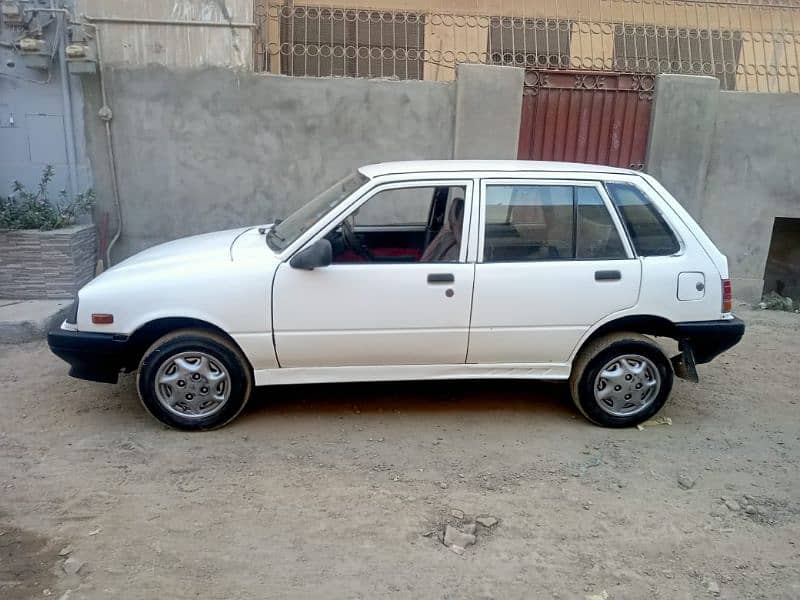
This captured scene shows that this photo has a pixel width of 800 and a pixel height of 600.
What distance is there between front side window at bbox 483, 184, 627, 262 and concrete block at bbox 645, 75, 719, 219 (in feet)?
12.5

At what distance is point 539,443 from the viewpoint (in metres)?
4.34

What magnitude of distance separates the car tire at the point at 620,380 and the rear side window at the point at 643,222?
0.59m

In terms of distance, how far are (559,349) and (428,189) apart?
137cm

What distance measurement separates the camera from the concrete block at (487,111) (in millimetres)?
7238

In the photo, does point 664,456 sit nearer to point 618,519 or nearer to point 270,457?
point 618,519

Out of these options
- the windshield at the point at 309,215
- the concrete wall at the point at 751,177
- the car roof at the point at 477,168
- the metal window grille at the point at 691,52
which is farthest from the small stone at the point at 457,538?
the metal window grille at the point at 691,52

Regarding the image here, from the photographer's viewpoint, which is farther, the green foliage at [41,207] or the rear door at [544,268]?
the green foliage at [41,207]

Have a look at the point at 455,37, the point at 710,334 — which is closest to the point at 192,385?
the point at 710,334

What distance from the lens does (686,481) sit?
154 inches

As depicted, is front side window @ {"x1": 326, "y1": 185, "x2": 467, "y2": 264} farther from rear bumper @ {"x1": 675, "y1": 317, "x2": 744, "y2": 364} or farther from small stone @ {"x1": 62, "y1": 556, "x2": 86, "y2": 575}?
small stone @ {"x1": 62, "y1": 556, "x2": 86, "y2": 575}

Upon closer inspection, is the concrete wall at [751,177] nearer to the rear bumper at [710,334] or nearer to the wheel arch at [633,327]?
Answer: the rear bumper at [710,334]

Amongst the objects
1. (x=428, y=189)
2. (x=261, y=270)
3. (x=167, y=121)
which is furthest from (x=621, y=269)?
(x=167, y=121)

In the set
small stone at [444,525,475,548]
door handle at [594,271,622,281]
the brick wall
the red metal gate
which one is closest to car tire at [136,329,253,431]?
small stone at [444,525,475,548]

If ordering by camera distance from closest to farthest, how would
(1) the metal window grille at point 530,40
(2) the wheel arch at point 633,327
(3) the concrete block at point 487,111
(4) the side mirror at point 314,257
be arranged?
(4) the side mirror at point 314,257, (2) the wheel arch at point 633,327, (3) the concrete block at point 487,111, (1) the metal window grille at point 530,40
